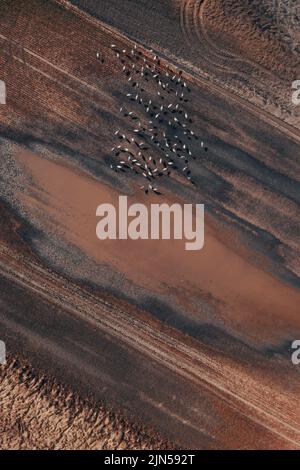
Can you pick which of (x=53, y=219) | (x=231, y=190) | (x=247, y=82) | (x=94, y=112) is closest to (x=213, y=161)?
(x=231, y=190)

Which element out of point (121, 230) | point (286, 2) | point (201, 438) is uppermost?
point (286, 2)

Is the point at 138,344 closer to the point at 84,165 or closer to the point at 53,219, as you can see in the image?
the point at 53,219

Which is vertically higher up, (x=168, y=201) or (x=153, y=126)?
(x=153, y=126)

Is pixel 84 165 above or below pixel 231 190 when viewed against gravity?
below
